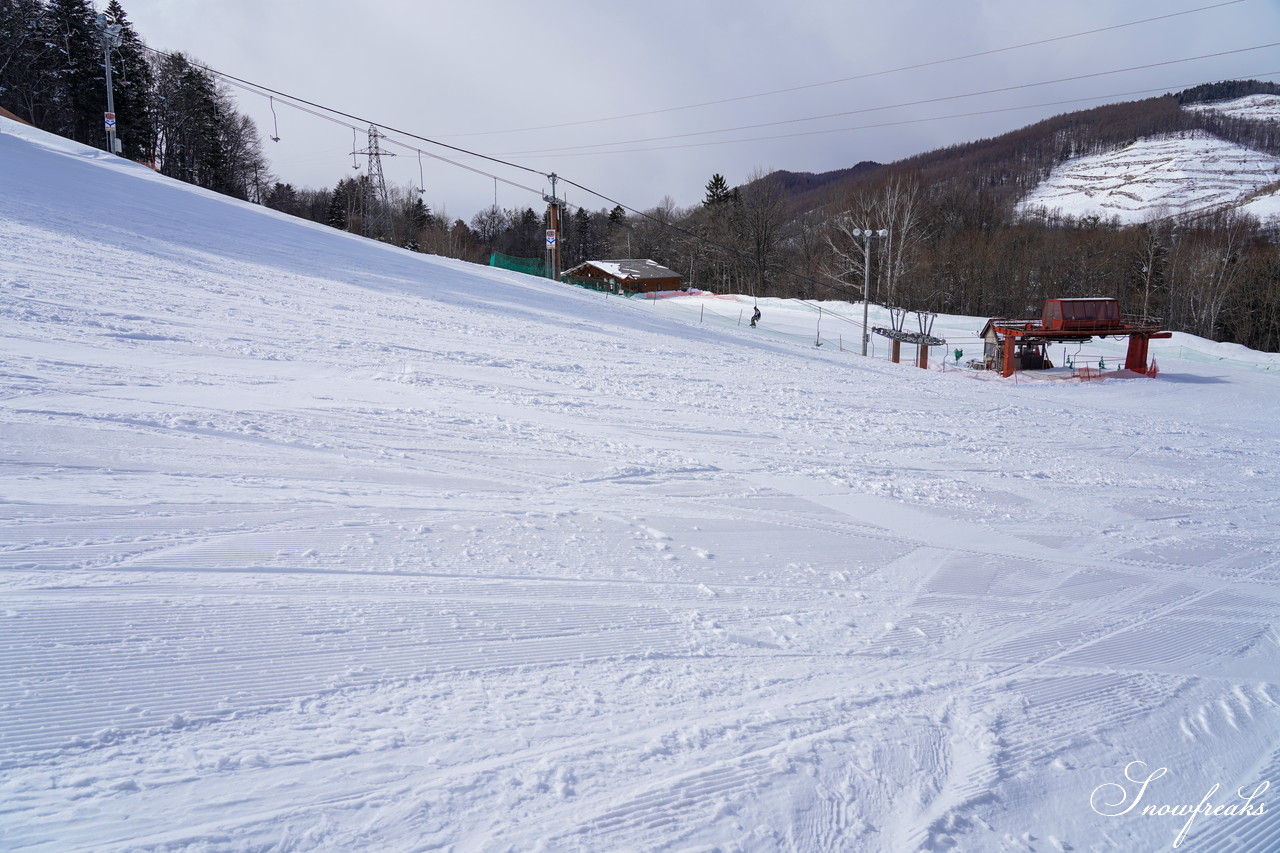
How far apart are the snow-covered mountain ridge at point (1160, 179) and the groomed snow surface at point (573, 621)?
11879 centimetres

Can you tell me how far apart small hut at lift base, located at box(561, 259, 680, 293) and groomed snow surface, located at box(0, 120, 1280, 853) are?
2091 inches

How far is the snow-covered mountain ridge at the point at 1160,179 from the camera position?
12081cm

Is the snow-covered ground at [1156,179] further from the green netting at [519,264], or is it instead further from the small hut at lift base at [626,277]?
the green netting at [519,264]

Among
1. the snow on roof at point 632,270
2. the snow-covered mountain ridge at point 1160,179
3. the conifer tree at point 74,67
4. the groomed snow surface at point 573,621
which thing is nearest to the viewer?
the groomed snow surface at point 573,621

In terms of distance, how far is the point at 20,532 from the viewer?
4.42m

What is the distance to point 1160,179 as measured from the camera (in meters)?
136

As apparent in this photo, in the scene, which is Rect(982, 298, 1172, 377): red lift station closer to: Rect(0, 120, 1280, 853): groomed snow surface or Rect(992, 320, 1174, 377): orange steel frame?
Rect(992, 320, 1174, 377): orange steel frame

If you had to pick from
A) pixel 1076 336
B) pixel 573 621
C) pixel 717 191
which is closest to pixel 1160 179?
pixel 717 191

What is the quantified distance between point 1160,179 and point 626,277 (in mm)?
131652

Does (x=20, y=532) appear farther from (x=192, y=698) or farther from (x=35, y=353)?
(x=35, y=353)

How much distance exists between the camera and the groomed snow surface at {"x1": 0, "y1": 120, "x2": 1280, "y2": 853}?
2.88 metres

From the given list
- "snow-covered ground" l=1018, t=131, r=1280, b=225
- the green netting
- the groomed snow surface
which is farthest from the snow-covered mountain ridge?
the groomed snow surface

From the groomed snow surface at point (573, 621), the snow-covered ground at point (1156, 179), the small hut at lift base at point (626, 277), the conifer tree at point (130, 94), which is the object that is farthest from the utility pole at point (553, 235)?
the snow-covered ground at point (1156, 179)

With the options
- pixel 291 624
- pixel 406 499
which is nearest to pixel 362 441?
pixel 406 499
